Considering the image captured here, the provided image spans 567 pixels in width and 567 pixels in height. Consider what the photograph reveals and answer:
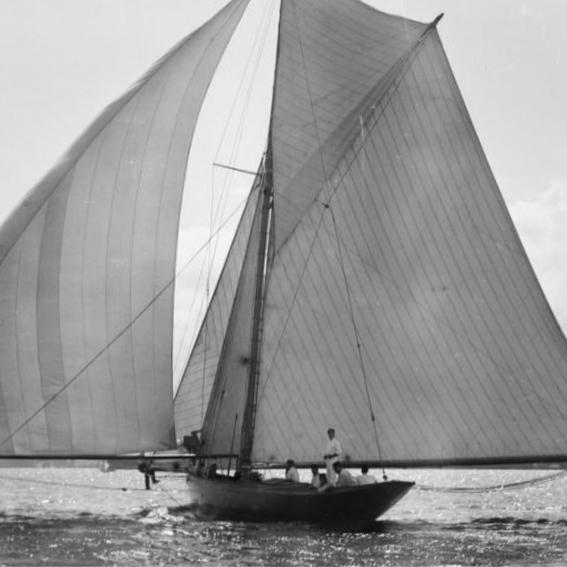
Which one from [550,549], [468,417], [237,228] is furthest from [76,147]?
[550,549]

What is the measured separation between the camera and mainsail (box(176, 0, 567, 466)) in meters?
30.6

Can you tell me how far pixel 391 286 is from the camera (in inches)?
1228

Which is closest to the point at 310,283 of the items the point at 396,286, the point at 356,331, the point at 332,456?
the point at 356,331

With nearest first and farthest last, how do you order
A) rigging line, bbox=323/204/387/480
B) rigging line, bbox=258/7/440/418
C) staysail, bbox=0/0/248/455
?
staysail, bbox=0/0/248/455 → rigging line, bbox=323/204/387/480 → rigging line, bbox=258/7/440/418

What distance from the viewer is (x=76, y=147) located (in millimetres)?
27828

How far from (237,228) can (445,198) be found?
7.08m

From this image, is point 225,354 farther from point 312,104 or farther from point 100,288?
point 312,104

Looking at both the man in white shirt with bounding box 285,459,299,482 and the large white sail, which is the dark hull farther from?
the large white sail

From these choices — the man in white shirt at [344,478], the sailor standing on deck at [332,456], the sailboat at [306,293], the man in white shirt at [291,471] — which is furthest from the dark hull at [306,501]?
the man in white shirt at [344,478]

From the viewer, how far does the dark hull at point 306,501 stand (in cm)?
2794

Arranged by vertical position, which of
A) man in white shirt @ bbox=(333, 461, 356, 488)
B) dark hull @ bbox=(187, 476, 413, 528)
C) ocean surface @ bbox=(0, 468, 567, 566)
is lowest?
ocean surface @ bbox=(0, 468, 567, 566)

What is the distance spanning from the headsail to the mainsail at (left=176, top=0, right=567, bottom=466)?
39mm

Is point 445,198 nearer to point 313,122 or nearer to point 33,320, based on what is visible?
point 313,122

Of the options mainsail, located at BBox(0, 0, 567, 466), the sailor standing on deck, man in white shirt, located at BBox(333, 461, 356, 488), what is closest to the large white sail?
mainsail, located at BBox(0, 0, 567, 466)
